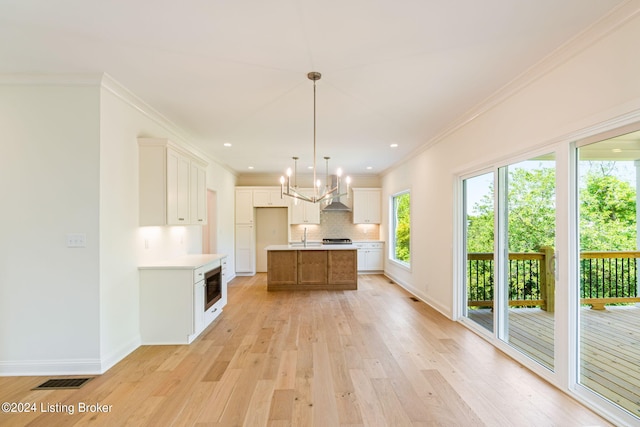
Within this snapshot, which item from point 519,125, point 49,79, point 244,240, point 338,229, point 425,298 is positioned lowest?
point 425,298

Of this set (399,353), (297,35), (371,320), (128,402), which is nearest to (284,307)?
(371,320)

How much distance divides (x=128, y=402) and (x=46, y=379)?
1.01 meters

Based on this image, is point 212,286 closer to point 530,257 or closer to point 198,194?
point 198,194

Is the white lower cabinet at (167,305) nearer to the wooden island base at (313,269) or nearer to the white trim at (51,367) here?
the white trim at (51,367)

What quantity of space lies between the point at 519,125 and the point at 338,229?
5.84 m

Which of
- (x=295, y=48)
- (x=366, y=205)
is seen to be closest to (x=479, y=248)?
(x=295, y=48)

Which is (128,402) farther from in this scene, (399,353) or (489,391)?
(489,391)

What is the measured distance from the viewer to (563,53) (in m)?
2.32

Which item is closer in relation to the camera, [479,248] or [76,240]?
[76,240]

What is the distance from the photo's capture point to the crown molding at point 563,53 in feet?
6.18

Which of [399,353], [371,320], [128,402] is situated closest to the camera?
[128,402]

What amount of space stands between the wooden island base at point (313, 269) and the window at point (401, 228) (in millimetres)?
1318

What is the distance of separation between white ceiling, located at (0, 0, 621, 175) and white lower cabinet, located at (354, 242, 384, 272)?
15.3 feet

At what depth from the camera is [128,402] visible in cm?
235
